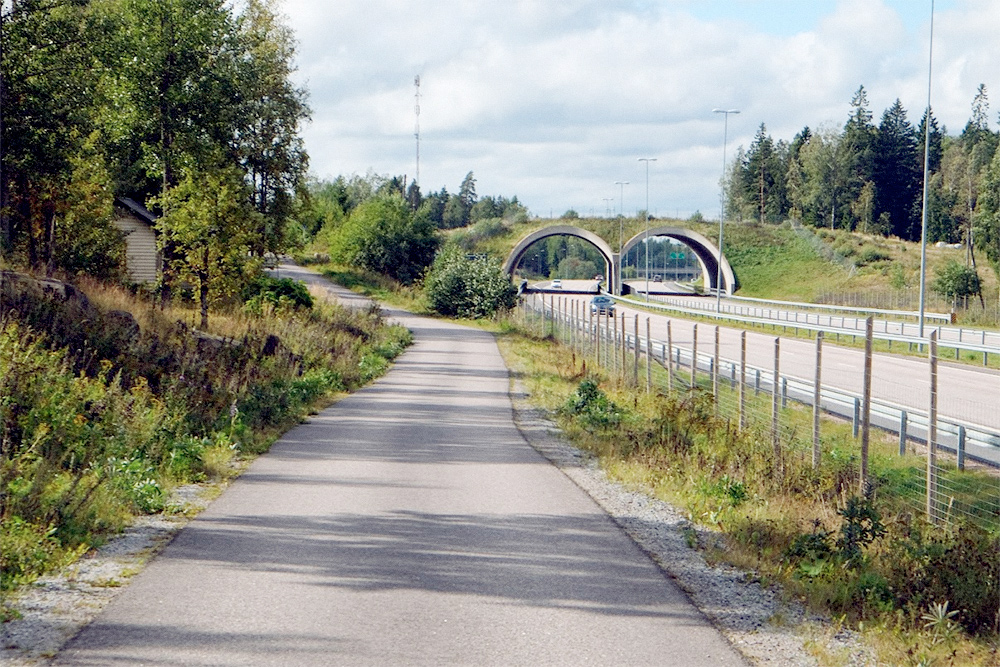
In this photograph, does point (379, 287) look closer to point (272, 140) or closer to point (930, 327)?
point (272, 140)

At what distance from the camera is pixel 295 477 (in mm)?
12375

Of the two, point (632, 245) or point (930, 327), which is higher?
point (632, 245)

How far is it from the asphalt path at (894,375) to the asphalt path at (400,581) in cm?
987

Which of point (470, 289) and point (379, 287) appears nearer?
point (470, 289)

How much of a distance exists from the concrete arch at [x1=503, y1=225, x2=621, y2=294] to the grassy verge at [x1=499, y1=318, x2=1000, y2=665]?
3149 inches

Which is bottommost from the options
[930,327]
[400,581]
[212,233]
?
[930,327]

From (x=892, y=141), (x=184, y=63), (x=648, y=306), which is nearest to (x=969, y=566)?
(x=184, y=63)

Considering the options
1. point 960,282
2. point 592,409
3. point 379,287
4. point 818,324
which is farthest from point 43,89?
point 379,287

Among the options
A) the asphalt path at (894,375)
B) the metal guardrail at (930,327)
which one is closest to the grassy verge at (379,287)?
the metal guardrail at (930,327)

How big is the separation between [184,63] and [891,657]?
32.6 meters

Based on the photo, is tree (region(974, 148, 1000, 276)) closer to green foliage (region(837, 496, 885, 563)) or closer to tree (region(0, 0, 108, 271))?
tree (region(0, 0, 108, 271))

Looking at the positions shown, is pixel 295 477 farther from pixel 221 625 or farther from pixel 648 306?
pixel 648 306

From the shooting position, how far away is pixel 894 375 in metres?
29.8

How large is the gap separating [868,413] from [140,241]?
41.4 metres
